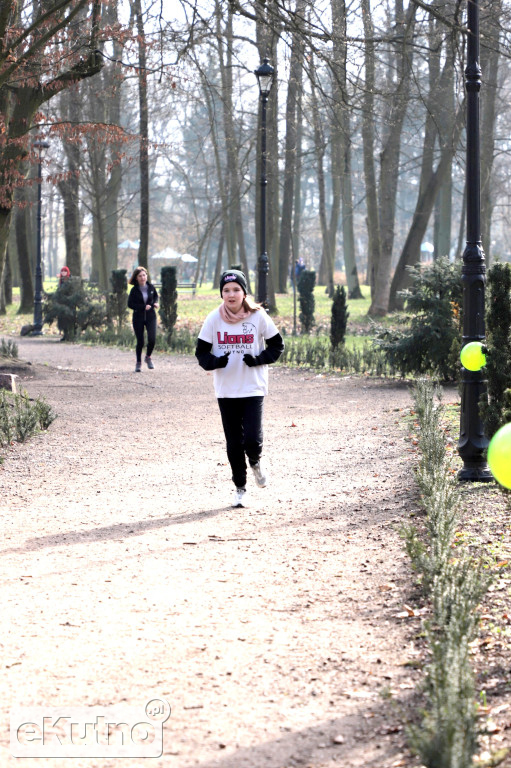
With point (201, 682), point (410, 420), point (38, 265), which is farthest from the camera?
point (38, 265)

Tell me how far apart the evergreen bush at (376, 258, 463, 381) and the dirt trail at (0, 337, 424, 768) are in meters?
4.38

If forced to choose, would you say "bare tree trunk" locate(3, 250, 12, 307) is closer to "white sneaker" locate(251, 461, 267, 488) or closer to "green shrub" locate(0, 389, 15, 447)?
"green shrub" locate(0, 389, 15, 447)

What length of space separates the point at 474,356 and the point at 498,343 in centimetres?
94

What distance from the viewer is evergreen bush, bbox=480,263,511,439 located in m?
9.12

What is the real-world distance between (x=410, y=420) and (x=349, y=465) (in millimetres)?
2877

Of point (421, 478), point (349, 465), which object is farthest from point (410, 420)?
point (421, 478)

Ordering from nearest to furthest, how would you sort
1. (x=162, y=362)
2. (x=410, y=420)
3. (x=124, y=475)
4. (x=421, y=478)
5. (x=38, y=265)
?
(x=421, y=478), (x=124, y=475), (x=410, y=420), (x=162, y=362), (x=38, y=265)

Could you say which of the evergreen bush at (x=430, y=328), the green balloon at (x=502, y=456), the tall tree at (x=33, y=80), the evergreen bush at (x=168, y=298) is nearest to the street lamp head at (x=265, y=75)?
the tall tree at (x=33, y=80)

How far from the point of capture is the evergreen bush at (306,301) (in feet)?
86.8

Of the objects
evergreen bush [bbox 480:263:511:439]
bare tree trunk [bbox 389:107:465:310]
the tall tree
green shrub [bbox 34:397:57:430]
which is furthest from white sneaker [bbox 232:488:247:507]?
bare tree trunk [bbox 389:107:465:310]

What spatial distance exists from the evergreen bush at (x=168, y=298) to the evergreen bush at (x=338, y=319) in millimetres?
6248

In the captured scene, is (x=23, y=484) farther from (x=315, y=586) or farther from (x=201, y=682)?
(x=201, y=682)

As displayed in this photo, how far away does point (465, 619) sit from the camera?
4.21m

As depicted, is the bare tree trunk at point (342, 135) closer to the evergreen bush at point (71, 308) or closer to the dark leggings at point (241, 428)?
the dark leggings at point (241, 428)
